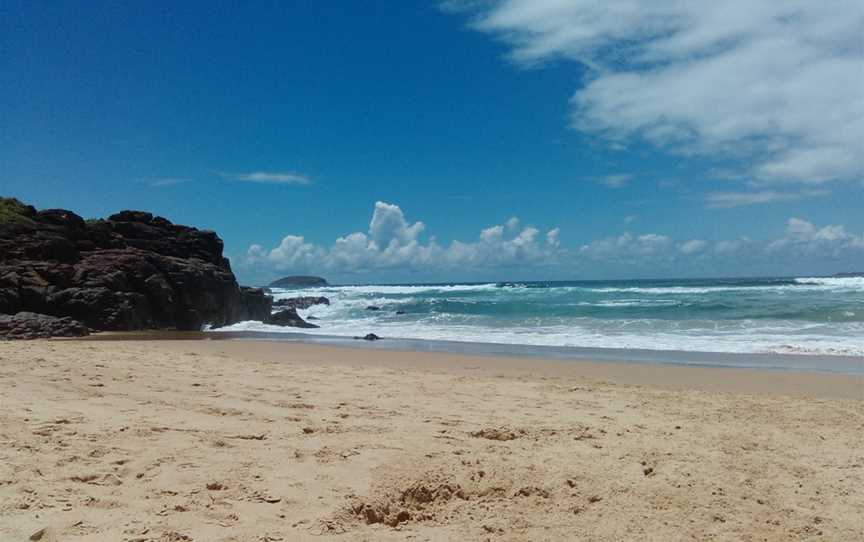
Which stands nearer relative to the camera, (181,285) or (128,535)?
(128,535)

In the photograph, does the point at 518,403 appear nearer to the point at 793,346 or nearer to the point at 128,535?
the point at 128,535

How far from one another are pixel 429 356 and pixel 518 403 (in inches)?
267

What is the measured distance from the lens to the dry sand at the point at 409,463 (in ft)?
11.7

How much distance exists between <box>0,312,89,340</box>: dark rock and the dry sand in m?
9.42

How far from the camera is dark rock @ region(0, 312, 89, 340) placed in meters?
15.5

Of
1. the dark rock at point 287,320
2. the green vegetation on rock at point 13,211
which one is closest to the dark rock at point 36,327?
the green vegetation on rock at point 13,211

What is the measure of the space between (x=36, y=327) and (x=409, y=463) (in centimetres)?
1579

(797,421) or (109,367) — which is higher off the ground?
(109,367)

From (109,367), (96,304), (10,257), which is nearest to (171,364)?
(109,367)

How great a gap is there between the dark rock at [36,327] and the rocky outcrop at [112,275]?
1659 millimetres

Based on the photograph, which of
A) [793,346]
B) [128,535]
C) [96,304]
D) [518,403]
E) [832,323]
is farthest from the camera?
[832,323]

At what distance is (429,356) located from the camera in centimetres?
1379

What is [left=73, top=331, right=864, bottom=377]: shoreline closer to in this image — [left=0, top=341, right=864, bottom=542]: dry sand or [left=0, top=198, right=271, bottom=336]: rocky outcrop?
[left=0, top=198, right=271, bottom=336]: rocky outcrop

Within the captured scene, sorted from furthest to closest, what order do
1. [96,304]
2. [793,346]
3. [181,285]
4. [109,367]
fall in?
[181,285], [96,304], [793,346], [109,367]
